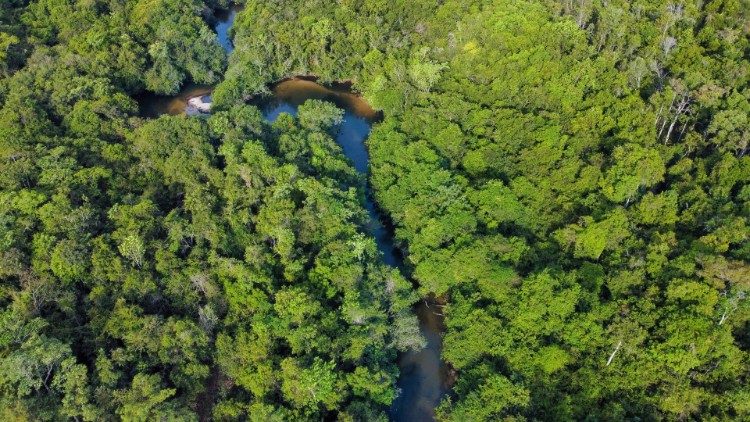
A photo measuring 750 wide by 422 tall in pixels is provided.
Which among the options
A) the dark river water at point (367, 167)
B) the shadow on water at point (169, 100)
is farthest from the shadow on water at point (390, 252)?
the shadow on water at point (169, 100)

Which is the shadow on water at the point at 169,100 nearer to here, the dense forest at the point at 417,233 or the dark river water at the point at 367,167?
the dark river water at the point at 367,167

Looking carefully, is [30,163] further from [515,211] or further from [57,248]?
[515,211]

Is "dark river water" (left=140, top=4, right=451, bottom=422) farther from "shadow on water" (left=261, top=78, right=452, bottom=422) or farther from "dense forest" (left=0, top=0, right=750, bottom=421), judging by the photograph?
"dense forest" (left=0, top=0, right=750, bottom=421)

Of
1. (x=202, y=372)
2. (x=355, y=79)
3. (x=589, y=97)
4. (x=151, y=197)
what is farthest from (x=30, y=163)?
(x=589, y=97)

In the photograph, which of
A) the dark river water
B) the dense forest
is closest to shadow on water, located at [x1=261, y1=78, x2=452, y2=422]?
the dark river water

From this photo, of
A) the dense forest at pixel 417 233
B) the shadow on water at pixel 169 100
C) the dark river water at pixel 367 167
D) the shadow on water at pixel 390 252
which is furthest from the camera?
the shadow on water at pixel 169 100

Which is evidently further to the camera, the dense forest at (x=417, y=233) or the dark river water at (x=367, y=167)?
the dark river water at (x=367, y=167)
